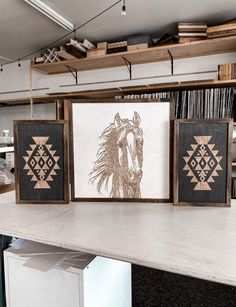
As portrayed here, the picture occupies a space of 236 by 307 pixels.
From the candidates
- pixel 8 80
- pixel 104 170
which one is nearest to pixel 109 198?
pixel 104 170

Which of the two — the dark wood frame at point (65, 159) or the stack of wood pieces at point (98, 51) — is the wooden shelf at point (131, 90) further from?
the dark wood frame at point (65, 159)

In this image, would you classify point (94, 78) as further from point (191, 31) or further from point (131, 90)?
point (191, 31)

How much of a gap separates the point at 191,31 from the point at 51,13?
1.37 m

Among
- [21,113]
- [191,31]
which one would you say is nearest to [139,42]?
[191,31]

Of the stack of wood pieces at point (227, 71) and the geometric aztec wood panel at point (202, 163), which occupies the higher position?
the stack of wood pieces at point (227, 71)

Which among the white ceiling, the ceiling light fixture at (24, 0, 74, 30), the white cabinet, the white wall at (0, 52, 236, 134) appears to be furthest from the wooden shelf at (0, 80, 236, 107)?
the white cabinet

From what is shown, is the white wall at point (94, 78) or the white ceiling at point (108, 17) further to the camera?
the white wall at point (94, 78)

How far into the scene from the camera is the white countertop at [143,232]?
61cm

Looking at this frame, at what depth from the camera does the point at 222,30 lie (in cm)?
238

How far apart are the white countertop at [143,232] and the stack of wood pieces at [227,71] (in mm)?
1855

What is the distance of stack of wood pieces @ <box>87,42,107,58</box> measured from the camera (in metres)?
2.88

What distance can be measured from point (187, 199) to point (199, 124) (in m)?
0.32

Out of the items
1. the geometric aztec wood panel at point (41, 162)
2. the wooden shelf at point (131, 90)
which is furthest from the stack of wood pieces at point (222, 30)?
the geometric aztec wood panel at point (41, 162)

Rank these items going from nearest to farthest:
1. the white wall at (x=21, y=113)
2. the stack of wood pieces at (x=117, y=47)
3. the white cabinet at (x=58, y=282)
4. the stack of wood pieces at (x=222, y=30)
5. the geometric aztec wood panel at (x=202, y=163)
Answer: the white cabinet at (x=58, y=282) → the geometric aztec wood panel at (x=202, y=163) → the stack of wood pieces at (x=222, y=30) → the stack of wood pieces at (x=117, y=47) → the white wall at (x=21, y=113)
